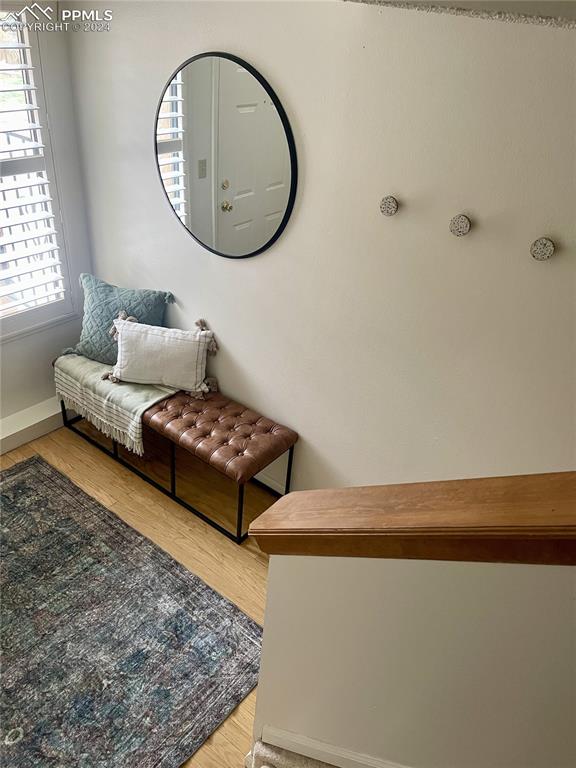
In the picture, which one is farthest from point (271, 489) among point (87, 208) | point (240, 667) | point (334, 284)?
point (87, 208)

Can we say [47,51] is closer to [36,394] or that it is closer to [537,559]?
[36,394]

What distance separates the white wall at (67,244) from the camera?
267cm

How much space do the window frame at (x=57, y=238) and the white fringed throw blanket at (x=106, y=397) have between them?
26cm

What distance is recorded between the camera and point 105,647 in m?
2.12

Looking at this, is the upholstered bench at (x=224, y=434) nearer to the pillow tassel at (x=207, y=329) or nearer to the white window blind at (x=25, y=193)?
the pillow tassel at (x=207, y=329)

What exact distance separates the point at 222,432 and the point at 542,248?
1469 mm

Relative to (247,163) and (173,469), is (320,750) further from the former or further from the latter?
(247,163)

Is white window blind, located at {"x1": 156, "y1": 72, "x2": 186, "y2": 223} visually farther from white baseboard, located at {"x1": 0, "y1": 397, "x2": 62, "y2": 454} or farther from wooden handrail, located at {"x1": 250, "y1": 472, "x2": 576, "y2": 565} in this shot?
wooden handrail, located at {"x1": 250, "y1": 472, "x2": 576, "y2": 565}

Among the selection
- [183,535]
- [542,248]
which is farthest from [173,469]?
[542,248]

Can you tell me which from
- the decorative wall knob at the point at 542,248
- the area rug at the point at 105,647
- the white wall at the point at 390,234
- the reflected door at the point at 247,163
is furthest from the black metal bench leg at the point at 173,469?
the decorative wall knob at the point at 542,248

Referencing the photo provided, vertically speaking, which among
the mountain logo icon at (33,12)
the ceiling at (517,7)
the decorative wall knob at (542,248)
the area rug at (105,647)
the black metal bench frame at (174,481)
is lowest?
the area rug at (105,647)

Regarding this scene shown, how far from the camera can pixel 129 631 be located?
7.14 feet

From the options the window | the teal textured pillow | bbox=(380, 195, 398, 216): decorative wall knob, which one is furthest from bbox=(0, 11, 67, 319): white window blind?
bbox=(380, 195, 398, 216): decorative wall knob

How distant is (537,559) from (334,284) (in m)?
1.54
